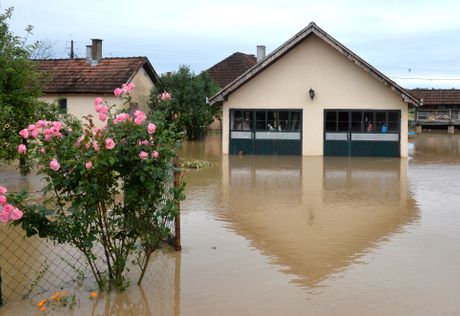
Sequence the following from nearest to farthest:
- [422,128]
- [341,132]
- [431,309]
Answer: [431,309]
[341,132]
[422,128]

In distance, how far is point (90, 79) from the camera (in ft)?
102

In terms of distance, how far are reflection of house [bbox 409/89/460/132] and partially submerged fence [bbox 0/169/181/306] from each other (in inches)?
1770

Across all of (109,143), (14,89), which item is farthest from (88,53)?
(109,143)

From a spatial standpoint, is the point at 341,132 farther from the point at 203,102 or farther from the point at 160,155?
the point at 160,155

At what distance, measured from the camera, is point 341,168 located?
68.6ft

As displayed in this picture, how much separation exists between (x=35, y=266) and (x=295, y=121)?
1829 cm

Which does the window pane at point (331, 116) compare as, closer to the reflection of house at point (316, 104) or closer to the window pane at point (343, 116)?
the reflection of house at point (316, 104)

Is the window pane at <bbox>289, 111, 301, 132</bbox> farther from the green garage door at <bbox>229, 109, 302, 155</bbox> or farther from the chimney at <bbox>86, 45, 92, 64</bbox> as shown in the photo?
the chimney at <bbox>86, 45, 92, 64</bbox>

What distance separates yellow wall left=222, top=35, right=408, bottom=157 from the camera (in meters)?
24.9

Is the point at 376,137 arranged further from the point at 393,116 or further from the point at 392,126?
the point at 393,116

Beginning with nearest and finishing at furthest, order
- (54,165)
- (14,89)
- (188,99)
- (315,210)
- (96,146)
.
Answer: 1. (54,165)
2. (96,146)
3. (315,210)
4. (14,89)
5. (188,99)

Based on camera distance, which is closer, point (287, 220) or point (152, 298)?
point (152, 298)

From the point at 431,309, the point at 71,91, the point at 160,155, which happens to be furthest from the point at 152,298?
the point at 71,91

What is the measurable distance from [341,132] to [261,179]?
28.6 feet
